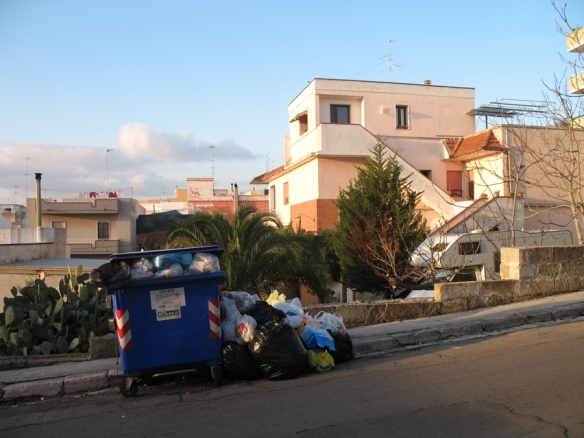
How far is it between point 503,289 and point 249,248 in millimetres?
6077

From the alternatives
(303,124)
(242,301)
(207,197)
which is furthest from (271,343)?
(207,197)

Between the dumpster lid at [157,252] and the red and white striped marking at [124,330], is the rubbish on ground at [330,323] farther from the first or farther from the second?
the red and white striped marking at [124,330]

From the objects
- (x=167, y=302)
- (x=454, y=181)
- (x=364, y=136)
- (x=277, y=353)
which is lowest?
(x=277, y=353)

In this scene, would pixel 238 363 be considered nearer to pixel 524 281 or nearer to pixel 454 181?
pixel 524 281

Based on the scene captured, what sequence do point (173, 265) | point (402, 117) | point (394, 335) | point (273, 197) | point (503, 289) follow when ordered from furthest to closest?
point (273, 197), point (402, 117), point (503, 289), point (394, 335), point (173, 265)

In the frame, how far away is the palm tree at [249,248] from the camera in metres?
13.1

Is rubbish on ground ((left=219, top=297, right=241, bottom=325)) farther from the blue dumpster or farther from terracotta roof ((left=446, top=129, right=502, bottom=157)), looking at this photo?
terracotta roof ((left=446, top=129, right=502, bottom=157))

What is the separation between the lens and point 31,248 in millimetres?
19109

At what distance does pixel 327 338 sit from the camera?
271 inches

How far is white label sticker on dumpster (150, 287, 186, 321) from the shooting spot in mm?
6086

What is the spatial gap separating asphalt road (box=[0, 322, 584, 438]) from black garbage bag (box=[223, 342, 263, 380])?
0.52ft

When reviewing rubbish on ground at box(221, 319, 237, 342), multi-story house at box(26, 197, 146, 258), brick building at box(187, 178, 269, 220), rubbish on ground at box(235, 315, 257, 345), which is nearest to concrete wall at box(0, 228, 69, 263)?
rubbish on ground at box(221, 319, 237, 342)

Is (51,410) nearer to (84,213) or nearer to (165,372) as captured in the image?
(165,372)

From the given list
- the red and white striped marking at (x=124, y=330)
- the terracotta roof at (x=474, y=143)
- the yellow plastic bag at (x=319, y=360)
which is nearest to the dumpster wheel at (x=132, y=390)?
the red and white striped marking at (x=124, y=330)
